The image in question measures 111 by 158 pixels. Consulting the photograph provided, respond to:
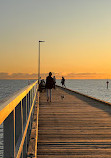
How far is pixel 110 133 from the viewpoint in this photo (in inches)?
294

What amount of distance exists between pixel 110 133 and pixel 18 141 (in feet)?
14.7

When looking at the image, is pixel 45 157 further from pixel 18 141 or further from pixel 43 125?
pixel 43 125

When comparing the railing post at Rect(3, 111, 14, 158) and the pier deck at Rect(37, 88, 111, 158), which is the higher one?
the railing post at Rect(3, 111, 14, 158)

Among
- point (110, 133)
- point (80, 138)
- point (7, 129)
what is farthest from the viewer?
point (110, 133)

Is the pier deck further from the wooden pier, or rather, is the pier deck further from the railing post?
the railing post

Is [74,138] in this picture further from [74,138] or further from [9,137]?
[9,137]

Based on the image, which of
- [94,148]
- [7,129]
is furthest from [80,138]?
[7,129]

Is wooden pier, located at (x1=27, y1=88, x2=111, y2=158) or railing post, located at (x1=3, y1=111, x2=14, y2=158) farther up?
railing post, located at (x1=3, y1=111, x2=14, y2=158)

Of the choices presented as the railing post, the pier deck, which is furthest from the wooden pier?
the railing post

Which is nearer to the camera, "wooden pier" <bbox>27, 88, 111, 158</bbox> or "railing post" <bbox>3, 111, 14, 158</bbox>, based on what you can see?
"railing post" <bbox>3, 111, 14, 158</bbox>

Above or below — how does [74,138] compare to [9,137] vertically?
below

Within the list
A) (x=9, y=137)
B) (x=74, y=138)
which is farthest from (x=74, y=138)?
(x=9, y=137)

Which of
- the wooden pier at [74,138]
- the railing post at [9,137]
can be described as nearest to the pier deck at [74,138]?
the wooden pier at [74,138]

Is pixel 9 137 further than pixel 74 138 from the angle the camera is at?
No
